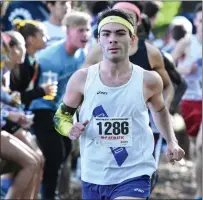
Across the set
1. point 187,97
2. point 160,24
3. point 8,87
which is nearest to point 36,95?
point 8,87

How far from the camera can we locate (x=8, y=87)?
8.61 metres

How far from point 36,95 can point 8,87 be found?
0.28 metres

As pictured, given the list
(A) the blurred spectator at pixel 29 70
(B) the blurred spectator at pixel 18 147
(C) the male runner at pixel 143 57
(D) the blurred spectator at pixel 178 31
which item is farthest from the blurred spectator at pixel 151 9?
(C) the male runner at pixel 143 57

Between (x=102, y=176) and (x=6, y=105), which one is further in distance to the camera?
(x=6, y=105)

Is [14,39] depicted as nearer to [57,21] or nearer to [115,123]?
[57,21]

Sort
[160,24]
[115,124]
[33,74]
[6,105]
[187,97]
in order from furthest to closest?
[160,24] < [187,97] < [33,74] < [6,105] < [115,124]

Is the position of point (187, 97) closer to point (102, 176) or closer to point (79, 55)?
point (79, 55)

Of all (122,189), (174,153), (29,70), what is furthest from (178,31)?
(122,189)

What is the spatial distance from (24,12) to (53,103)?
5.85 feet

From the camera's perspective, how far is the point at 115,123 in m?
6.25

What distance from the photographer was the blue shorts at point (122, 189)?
6203mm

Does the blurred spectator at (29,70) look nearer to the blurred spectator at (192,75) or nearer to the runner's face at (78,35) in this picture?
the runner's face at (78,35)

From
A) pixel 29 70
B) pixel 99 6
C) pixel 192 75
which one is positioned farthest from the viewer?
pixel 99 6

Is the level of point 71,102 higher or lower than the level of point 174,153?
higher
